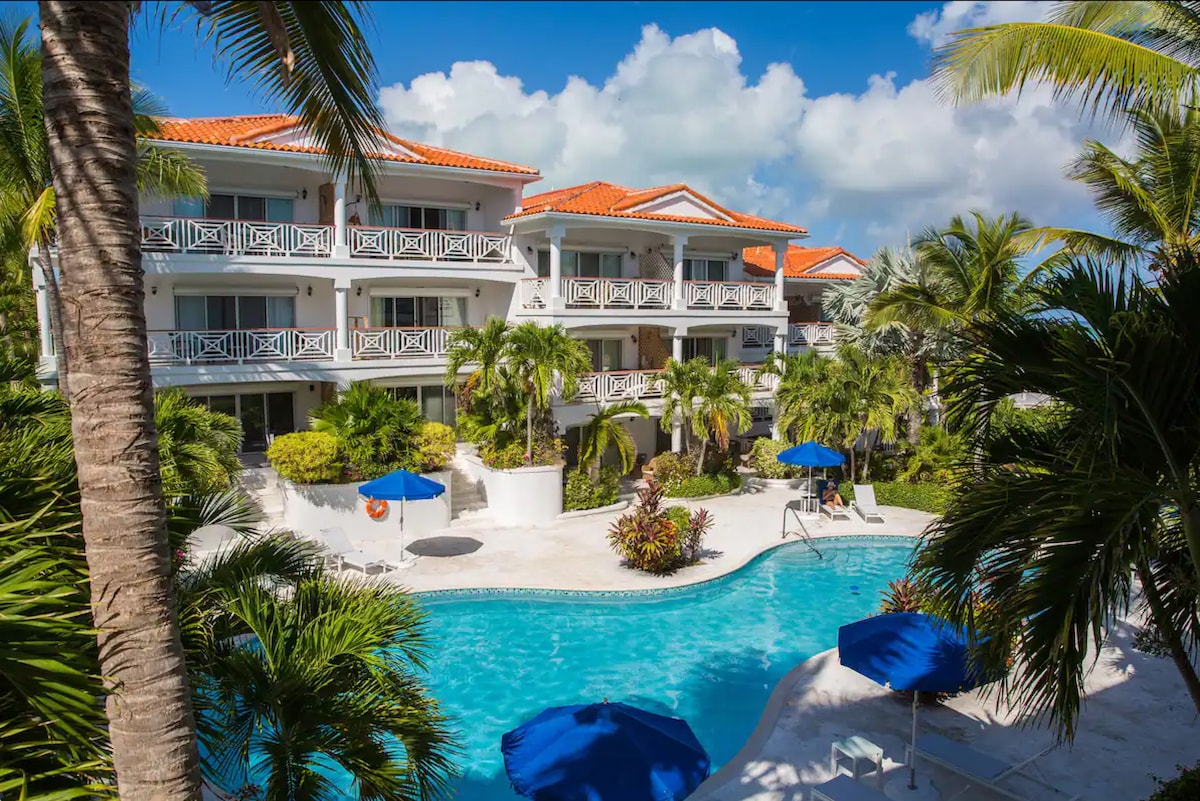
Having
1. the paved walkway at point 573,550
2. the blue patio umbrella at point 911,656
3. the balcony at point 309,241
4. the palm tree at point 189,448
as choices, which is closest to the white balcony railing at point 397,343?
the balcony at point 309,241

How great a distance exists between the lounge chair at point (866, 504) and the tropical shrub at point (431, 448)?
11063mm

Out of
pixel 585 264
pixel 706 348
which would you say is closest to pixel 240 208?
pixel 585 264

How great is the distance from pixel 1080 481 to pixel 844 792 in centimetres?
522

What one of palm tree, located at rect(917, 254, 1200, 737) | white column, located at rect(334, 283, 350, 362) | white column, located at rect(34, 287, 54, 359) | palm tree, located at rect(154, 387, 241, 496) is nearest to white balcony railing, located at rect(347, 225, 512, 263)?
white column, located at rect(334, 283, 350, 362)

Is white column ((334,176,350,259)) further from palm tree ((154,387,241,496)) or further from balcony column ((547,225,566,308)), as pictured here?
palm tree ((154,387,241,496))

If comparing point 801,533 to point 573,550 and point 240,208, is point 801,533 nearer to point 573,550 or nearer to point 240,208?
point 573,550

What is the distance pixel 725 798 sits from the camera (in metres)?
9.30

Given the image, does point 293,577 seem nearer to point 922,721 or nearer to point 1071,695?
point 1071,695

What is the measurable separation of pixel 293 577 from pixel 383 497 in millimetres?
10726

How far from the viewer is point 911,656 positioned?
9.45 metres

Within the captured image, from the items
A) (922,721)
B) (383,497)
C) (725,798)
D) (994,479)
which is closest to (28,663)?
(994,479)

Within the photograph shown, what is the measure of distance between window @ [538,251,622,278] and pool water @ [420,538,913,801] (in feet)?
40.8

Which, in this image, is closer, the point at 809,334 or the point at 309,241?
the point at 309,241

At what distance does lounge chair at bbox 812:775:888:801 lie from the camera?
347 inches
